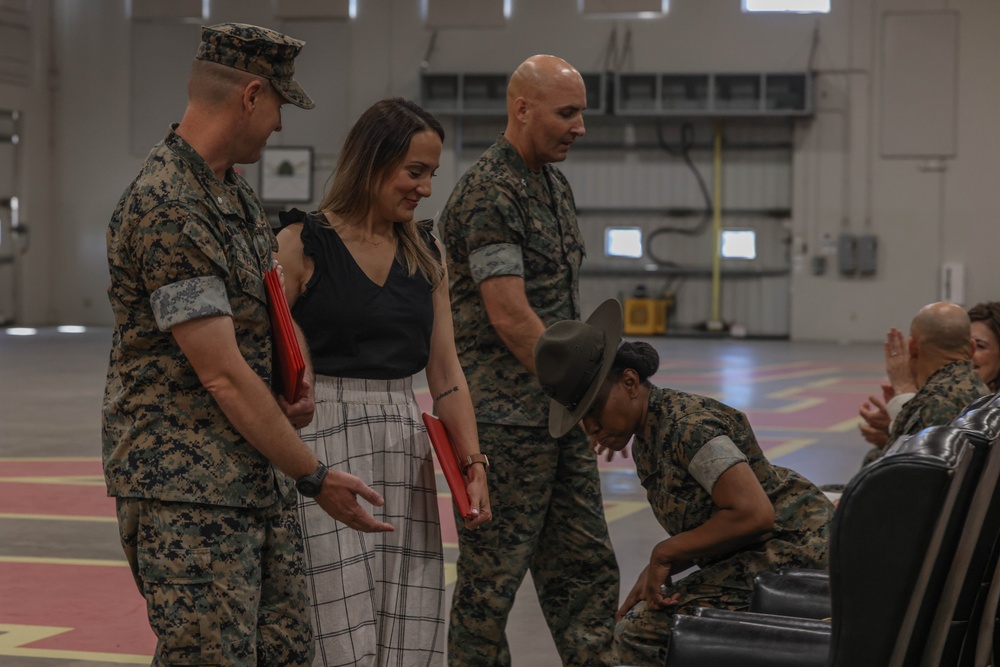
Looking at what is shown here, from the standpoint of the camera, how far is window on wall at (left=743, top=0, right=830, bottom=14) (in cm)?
2112

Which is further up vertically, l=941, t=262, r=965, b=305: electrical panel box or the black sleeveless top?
the black sleeveless top

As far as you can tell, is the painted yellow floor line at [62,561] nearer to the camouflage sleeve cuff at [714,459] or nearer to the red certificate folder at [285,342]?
the camouflage sleeve cuff at [714,459]

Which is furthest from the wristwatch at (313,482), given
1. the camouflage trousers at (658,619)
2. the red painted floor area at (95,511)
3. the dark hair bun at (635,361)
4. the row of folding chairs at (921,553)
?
→ the red painted floor area at (95,511)

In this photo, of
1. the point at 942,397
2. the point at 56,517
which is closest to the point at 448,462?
the point at 942,397

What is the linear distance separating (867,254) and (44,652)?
60.3 feet

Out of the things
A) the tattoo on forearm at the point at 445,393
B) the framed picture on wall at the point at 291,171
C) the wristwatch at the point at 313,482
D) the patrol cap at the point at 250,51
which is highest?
the framed picture on wall at the point at 291,171

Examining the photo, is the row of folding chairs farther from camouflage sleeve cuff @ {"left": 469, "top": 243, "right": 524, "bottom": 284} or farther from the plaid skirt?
camouflage sleeve cuff @ {"left": 469, "top": 243, "right": 524, "bottom": 284}

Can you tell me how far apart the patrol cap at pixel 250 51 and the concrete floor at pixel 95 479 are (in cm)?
244

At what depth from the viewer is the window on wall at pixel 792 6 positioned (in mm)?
21125

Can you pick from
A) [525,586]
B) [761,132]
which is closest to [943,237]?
[761,132]

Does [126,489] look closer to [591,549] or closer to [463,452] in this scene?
[463,452]

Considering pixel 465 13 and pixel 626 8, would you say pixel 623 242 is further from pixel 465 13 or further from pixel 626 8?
pixel 465 13

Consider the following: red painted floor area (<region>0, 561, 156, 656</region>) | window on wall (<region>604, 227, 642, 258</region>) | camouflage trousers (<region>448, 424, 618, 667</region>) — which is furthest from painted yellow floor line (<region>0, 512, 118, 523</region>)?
window on wall (<region>604, 227, 642, 258</region>)

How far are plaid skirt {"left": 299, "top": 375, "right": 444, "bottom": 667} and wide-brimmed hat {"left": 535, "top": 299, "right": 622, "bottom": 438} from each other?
0.44 m
